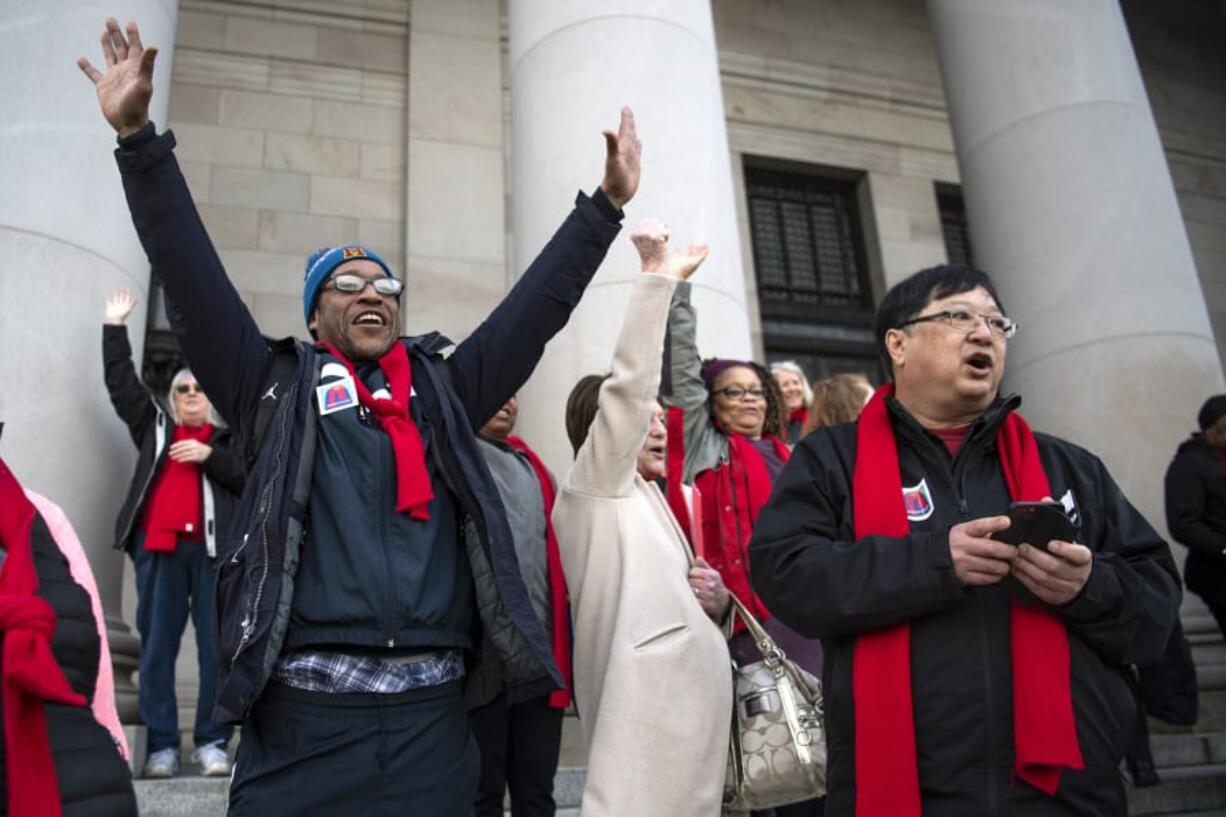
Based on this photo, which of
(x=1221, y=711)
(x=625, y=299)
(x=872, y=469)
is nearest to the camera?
(x=872, y=469)

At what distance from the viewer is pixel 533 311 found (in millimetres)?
3225

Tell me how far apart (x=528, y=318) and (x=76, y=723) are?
1592 millimetres

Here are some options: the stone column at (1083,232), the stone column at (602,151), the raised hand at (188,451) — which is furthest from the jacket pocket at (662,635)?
the stone column at (1083,232)

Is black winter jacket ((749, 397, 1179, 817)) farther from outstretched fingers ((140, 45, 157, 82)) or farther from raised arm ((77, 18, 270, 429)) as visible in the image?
outstretched fingers ((140, 45, 157, 82))

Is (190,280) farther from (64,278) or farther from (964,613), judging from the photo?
(64,278)

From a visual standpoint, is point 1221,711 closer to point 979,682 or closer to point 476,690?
point 979,682

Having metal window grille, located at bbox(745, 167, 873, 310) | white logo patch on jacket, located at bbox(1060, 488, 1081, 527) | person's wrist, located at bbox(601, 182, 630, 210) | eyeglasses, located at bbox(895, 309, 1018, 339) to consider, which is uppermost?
metal window grille, located at bbox(745, 167, 873, 310)

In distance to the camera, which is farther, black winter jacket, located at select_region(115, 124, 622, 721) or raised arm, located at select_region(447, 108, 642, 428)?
raised arm, located at select_region(447, 108, 642, 428)

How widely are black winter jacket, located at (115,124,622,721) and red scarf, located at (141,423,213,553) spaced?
314cm

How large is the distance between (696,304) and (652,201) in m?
0.65

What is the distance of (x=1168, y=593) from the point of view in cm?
266

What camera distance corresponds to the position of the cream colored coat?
333 cm

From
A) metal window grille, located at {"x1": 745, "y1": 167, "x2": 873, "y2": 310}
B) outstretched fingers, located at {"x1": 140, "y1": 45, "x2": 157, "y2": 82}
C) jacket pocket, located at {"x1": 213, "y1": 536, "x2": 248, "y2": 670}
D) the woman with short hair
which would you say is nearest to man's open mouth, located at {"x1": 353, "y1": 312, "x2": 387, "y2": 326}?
jacket pocket, located at {"x1": 213, "y1": 536, "x2": 248, "y2": 670}

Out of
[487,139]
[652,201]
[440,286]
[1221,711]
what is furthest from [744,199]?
[1221,711]
